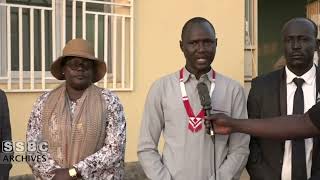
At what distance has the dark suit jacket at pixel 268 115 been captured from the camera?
3068mm

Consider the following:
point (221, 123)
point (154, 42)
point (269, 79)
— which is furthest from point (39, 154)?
point (154, 42)

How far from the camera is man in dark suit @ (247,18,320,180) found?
301 centimetres

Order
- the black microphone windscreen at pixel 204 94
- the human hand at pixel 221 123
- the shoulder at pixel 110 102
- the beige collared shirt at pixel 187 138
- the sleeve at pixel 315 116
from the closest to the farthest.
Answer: the sleeve at pixel 315 116, the human hand at pixel 221 123, the black microphone windscreen at pixel 204 94, the beige collared shirt at pixel 187 138, the shoulder at pixel 110 102

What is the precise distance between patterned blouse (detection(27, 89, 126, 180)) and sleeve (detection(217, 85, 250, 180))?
0.74 metres

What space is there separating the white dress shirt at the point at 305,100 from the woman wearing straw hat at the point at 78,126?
1.10 m

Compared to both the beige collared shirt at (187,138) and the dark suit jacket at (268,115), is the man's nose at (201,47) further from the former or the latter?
the dark suit jacket at (268,115)

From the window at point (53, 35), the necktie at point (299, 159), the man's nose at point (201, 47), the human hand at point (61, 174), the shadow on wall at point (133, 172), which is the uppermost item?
the window at point (53, 35)

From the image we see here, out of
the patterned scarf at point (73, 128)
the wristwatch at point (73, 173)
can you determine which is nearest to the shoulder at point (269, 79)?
the patterned scarf at point (73, 128)

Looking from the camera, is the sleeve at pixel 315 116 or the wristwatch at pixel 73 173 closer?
the sleeve at pixel 315 116

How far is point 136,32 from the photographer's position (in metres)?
6.26

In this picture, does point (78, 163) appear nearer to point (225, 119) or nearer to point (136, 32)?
point (225, 119)

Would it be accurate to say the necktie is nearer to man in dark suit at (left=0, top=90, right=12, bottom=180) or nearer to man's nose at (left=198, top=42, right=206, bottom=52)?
man's nose at (left=198, top=42, right=206, bottom=52)

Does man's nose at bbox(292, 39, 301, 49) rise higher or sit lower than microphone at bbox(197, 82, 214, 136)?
higher

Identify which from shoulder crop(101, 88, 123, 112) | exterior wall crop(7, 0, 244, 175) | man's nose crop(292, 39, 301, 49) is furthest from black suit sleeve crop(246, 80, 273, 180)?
exterior wall crop(7, 0, 244, 175)
